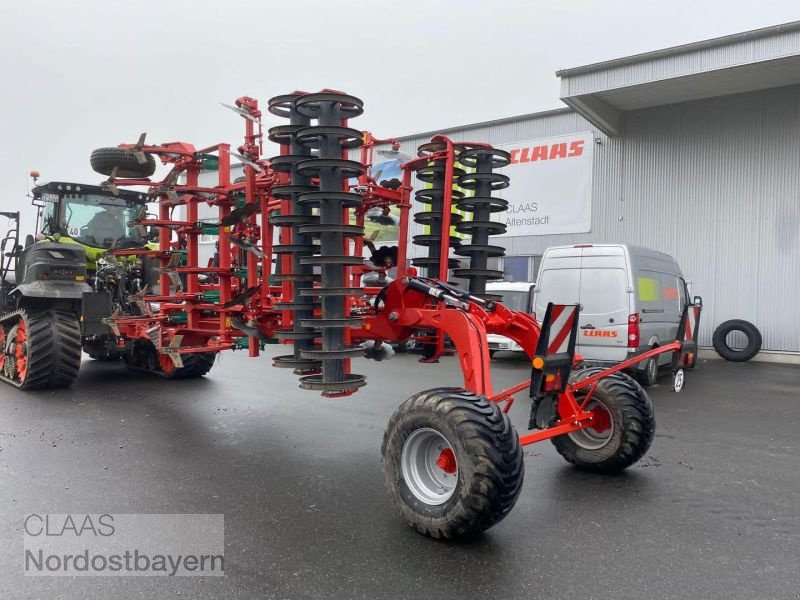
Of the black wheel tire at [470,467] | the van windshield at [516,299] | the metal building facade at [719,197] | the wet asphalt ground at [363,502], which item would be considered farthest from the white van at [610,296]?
the black wheel tire at [470,467]

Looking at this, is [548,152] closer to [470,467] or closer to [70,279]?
[70,279]

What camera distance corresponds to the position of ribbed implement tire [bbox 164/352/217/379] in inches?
369

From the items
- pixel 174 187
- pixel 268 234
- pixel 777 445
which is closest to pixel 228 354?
pixel 174 187

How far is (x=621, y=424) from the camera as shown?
188 inches

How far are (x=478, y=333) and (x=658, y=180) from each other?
1338cm

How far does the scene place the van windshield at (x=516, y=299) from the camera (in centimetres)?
1380

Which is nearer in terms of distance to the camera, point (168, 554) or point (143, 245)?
point (168, 554)

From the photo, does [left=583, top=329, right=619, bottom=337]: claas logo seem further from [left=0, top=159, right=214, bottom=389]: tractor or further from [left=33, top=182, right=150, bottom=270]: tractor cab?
[left=33, top=182, right=150, bottom=270]: tractor cab

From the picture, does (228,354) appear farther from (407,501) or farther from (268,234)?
(407,501)

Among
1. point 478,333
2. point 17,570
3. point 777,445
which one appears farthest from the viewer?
point 777,445

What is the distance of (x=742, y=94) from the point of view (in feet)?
47.6

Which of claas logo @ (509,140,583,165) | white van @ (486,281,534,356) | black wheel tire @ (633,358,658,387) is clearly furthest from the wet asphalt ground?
claas logo @ (509,140,583,165)

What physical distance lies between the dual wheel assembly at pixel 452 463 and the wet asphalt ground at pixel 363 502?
189mm

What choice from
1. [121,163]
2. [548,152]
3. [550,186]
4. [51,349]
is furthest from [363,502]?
[548,152]
